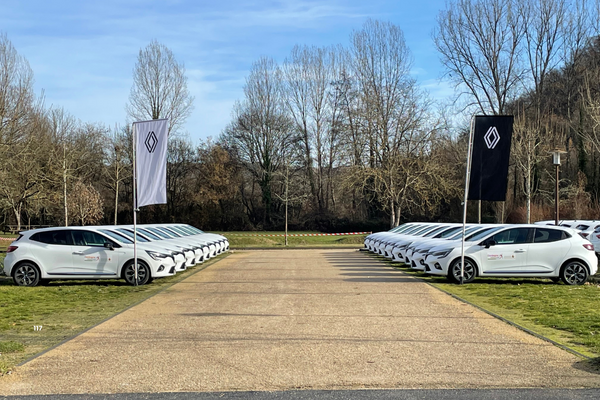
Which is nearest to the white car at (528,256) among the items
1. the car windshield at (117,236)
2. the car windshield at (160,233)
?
the car windshield at (117,236)

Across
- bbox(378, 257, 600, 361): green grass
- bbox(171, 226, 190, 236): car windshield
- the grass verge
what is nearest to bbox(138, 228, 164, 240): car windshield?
the grass verge

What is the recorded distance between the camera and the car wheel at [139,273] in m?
15.3

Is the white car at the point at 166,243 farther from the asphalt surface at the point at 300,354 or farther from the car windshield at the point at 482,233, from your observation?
the car windshield at the point at 482,233

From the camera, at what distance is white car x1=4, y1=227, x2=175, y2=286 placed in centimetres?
1522

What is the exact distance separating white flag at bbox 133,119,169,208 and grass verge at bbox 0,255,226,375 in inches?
99.0

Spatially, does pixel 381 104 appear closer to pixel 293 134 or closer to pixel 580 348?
pixel 293 134

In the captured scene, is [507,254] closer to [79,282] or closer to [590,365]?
[590,365]

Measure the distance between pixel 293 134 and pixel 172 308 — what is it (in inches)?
2036

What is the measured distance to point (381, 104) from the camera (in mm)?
48312

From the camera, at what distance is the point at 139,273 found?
15414 millimetres

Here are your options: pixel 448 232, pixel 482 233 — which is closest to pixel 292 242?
pixel 448 232

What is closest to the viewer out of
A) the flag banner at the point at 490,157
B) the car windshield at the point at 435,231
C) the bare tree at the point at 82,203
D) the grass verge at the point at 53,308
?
the grass verge at the point at 53,308

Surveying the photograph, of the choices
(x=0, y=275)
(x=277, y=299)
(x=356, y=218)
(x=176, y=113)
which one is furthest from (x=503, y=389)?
(x=176, y=113)

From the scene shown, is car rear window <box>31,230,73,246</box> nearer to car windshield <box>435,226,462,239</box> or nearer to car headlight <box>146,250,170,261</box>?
car headlight <box>146,250,170,261</box>
